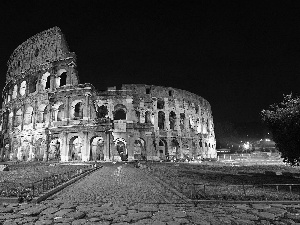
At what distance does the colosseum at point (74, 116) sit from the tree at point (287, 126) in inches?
754

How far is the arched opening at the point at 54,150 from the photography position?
29.6 metres

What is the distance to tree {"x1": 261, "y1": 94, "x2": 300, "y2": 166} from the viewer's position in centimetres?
1059

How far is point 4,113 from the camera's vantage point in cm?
3553

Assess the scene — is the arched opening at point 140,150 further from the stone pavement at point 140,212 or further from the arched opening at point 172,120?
the stone pavement at point 140,212

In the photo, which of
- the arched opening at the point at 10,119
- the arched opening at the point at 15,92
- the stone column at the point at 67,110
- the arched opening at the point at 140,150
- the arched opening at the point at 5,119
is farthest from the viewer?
the arched opening at the point at 15,92

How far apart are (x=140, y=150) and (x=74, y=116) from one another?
33.7 feet

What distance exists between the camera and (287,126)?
1088 cm

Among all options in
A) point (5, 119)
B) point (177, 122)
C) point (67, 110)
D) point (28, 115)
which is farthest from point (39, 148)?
point (177, 122)

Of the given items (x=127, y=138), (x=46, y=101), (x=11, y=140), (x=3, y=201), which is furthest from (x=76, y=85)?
(x=3, y=201)

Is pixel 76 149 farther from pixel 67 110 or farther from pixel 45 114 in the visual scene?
pixel 45 114

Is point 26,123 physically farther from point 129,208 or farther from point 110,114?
point 129,208

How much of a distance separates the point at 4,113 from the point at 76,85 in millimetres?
15234

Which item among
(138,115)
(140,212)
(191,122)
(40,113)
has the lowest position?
(140,212)

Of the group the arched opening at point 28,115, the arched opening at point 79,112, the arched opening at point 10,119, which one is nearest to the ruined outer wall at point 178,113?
the arched opening at point 79,112
